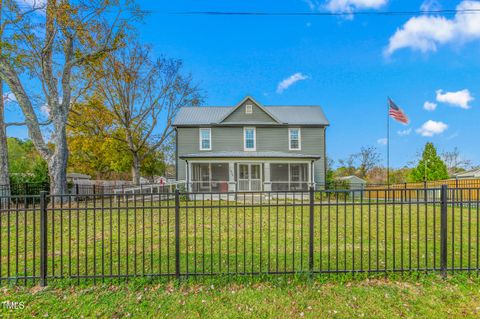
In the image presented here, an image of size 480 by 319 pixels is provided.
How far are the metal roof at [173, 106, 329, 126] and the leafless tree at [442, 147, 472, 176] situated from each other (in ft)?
81.1

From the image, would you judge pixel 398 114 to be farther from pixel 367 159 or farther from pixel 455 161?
pixel 455 161

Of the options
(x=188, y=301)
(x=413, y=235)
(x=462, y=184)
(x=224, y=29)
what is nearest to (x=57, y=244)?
(x=188, y=301)

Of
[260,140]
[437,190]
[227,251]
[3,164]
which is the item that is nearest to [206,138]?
[260,140]

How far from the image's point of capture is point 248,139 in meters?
17.9

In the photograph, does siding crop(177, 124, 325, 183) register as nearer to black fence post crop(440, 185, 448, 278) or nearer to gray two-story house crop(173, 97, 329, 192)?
gray two-story house crop(173, 97, 329, 192)

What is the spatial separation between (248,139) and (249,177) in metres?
2.92

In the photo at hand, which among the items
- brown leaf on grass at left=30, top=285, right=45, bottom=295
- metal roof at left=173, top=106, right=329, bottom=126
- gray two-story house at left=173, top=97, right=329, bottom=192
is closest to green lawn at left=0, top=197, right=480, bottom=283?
brown leaf on grass at left=30, top=285, right=45, bottom=295

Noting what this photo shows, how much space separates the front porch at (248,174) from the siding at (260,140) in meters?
1.19

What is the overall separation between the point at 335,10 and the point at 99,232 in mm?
12012

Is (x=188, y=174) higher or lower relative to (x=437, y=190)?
higher

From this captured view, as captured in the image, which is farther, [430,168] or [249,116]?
[430,168]

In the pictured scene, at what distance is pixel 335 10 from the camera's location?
10375mm

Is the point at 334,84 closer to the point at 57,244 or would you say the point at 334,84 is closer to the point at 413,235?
the point at 413,235

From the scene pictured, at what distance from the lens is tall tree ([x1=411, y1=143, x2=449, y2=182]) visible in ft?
72.2
